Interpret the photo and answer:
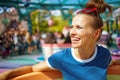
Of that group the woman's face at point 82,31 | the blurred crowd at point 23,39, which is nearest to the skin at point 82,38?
the woman's face at point 82,31

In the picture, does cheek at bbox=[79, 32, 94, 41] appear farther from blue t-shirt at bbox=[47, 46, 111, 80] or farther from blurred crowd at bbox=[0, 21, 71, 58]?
blurred crowd at bbox=[0, 21, 71, 58]

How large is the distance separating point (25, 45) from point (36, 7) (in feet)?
1.04

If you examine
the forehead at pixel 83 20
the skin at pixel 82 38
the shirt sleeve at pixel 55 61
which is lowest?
the shirt sleeve at pixel 55 61

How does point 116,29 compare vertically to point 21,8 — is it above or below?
below

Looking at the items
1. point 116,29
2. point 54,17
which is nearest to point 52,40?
point 54,17

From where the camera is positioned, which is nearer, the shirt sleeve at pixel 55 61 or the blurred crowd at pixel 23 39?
the shirt sleeve at pixel 55 61

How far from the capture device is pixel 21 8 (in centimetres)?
224

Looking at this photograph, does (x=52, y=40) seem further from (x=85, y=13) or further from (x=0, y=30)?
(x=85, y=13)

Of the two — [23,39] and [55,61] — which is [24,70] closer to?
[55,61]

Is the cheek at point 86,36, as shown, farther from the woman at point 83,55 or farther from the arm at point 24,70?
the arm at point 24,70

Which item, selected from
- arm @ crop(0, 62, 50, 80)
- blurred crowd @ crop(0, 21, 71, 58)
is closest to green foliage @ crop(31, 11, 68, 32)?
blurred crowd @ crop(0, 21, 71, 58)

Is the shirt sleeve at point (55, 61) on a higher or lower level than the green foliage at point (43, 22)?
lower

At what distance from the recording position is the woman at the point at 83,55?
116 centimetres

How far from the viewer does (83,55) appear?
1.20 meters
